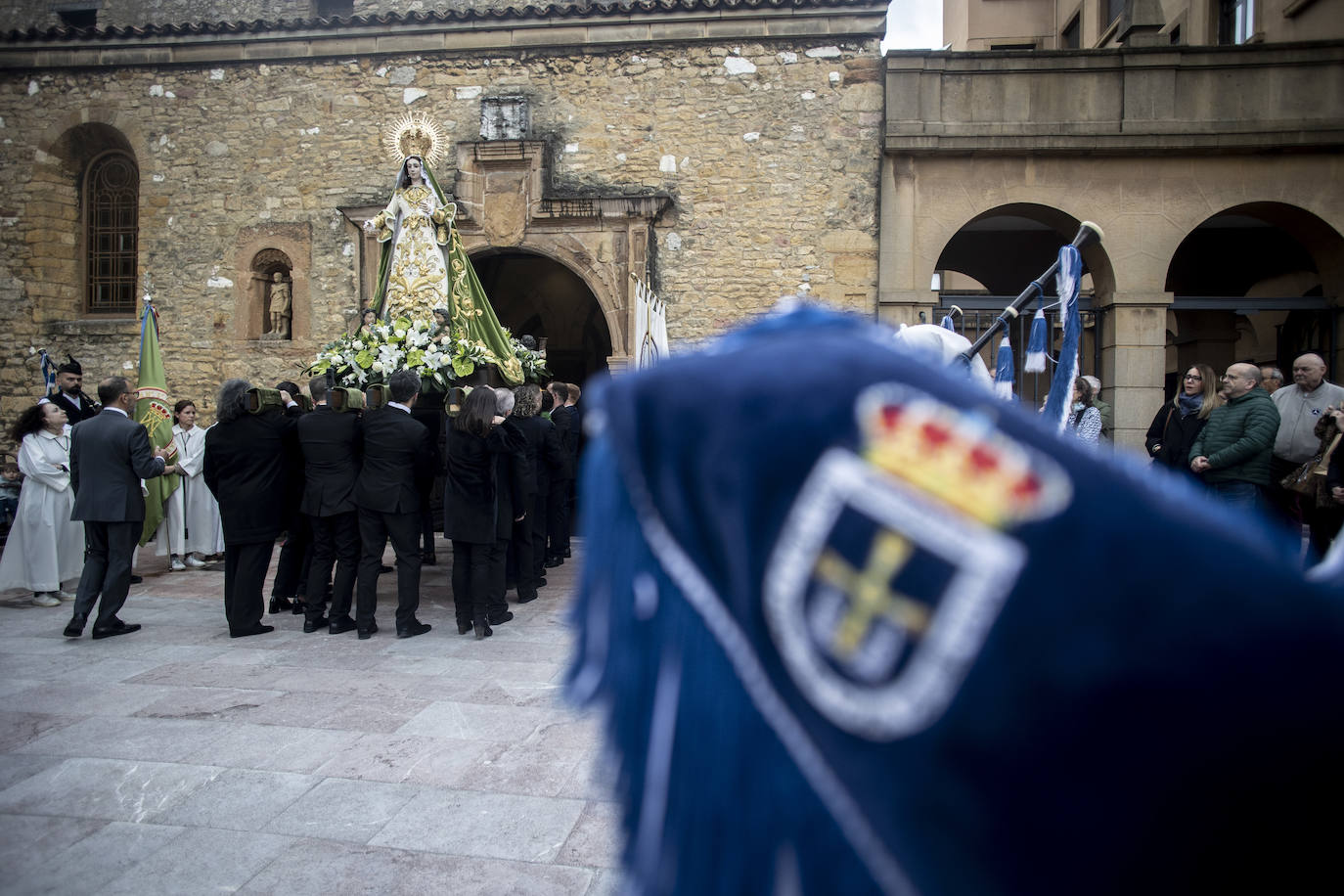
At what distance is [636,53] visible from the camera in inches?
443

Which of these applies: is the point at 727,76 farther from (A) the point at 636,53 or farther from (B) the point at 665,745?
(B) the point at 665,745

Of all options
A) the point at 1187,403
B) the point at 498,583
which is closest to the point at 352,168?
the point at 498,583

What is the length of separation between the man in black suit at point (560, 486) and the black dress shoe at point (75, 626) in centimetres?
382

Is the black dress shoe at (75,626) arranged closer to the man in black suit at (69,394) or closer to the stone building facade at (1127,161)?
the man in black suit at (69,394)

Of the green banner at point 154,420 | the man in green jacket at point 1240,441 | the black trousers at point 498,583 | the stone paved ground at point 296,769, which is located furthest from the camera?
the green banner at point 154,420

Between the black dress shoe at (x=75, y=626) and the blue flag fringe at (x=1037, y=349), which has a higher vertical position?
the blue flag fringe at (x=1037, y=349)

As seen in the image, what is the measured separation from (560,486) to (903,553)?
7.93 meters

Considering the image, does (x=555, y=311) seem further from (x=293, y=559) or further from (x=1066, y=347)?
(x=1066, y=347)

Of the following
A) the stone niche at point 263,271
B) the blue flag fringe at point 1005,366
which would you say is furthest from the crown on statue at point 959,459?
the stone niche at point 263,271

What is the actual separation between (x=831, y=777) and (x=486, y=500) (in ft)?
17.8

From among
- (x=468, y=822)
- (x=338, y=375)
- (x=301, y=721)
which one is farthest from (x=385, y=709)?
(x=338, y=375)

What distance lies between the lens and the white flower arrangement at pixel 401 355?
21.6 ft

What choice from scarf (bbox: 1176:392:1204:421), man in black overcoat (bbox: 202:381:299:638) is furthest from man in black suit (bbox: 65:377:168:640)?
scarf (bbox: 1176:392:1204:421)

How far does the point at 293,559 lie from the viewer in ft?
22.9
